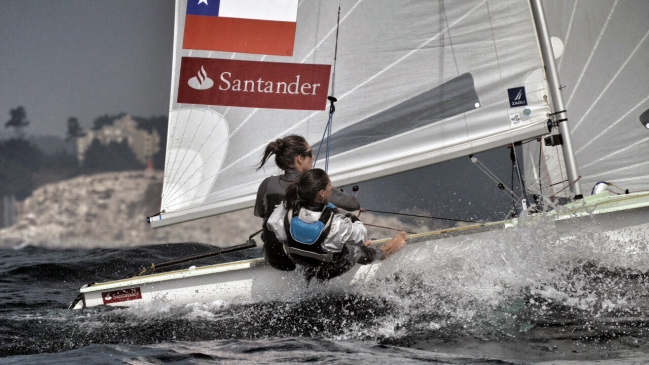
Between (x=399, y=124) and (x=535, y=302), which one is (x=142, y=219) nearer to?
(x=399, y=124)

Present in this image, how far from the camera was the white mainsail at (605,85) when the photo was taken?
4645 mm

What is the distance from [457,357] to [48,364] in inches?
55.5

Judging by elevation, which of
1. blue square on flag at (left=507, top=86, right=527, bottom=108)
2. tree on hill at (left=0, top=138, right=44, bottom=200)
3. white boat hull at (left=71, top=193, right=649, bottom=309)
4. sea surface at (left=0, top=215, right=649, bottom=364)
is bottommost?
sea surface at (left=0, top=215, right=649, bottom=364)

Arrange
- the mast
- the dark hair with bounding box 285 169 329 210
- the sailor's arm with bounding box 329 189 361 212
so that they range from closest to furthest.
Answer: the dark hair with bounding box 285 169 329 210 < the sailor's arm with bounding box 329 189 361 212 < the mast

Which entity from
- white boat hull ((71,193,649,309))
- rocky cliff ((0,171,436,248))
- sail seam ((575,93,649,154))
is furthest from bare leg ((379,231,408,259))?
rocky cliff ((0,171,436,248))

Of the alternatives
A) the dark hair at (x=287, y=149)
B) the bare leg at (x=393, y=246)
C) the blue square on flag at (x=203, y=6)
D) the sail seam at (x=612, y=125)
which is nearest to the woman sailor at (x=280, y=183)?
the dark hair at (x=287, y=149)

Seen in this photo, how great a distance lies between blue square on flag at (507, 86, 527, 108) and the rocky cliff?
10117 mm

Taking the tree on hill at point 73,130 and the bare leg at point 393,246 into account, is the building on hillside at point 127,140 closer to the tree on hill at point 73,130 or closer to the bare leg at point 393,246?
the tree on hill at point 73,130

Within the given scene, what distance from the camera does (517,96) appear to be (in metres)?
4.18

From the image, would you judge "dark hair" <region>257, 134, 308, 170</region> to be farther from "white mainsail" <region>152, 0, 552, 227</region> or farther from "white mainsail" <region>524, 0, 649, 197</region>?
"white mainsail" <region>524, 0, 649, 197</region>

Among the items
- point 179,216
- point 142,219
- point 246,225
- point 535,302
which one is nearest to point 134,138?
point 142,219

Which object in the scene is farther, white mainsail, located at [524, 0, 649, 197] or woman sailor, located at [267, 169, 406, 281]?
white mainsail, located at [524, 0, 649, 197]

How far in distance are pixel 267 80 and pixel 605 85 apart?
2112 millimetres

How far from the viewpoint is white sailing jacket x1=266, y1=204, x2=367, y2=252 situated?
329 cm
